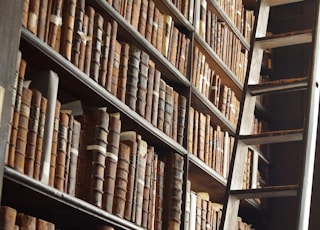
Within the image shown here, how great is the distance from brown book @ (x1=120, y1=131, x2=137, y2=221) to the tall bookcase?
0.13 feet

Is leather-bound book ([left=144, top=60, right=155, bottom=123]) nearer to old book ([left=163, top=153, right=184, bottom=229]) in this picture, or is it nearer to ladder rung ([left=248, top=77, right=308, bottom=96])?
old book ([left=163, top=153, right=184, bottom=229])

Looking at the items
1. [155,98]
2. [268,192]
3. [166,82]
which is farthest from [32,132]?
[166,82]

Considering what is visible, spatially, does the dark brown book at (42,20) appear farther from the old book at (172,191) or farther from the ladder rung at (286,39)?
the ladder rung at (286,39)

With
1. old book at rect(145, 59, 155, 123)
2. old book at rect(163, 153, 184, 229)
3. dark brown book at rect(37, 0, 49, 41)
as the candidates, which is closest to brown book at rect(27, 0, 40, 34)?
dark brown book at rect(37, 0, 49, 41)

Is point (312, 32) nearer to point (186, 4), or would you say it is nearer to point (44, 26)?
point (186, 4)

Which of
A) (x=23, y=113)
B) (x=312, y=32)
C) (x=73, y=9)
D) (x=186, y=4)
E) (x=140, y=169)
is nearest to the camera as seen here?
(x=23, y=113)

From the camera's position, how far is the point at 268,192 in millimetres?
2502

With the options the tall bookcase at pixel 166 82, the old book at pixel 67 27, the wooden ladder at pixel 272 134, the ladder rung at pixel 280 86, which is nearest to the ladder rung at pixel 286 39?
the wooden ladder at pixel 272 134

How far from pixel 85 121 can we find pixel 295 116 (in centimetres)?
196

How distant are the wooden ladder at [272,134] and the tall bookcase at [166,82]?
0.77 feet

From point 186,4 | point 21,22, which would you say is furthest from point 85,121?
point 186,4

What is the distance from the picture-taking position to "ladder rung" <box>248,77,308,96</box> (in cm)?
268

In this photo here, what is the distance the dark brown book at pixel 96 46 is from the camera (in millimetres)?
2361

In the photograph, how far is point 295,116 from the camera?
4.07 m
